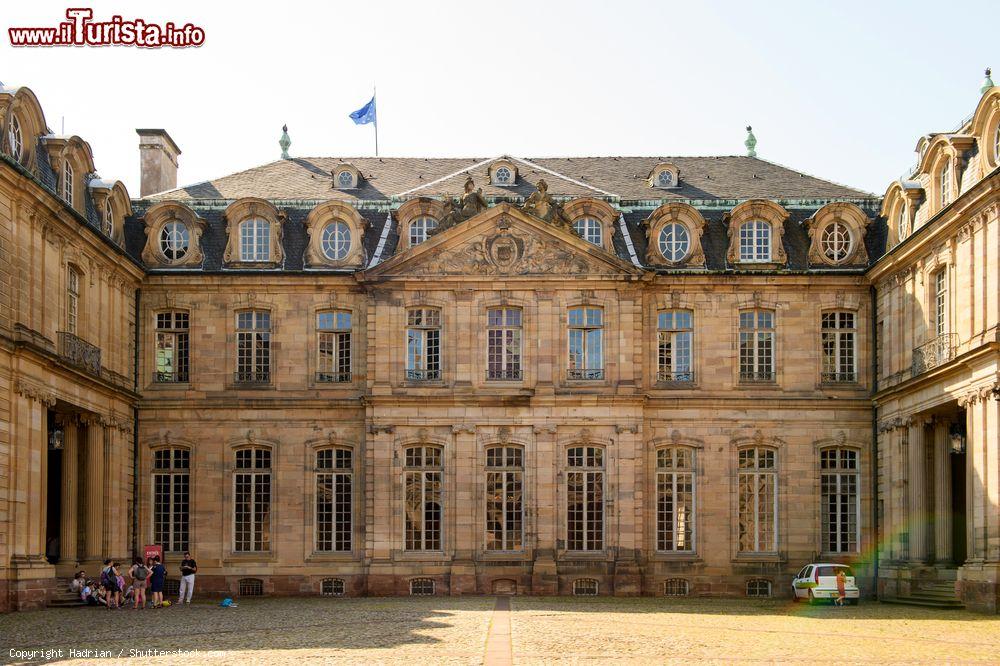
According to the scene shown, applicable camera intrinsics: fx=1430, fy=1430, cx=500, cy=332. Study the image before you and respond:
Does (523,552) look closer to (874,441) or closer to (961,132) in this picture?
(874,441)

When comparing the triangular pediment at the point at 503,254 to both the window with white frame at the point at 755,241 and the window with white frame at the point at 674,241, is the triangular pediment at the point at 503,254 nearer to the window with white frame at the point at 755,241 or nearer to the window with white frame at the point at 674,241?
the window with white frame at the point at 674,241

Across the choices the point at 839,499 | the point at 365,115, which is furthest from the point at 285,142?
the point at 839,499

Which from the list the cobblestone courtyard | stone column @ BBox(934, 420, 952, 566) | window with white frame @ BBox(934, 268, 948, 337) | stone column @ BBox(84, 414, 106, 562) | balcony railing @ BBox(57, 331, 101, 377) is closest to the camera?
the cobblestone courtyard

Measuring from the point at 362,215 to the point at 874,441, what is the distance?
16446 mm

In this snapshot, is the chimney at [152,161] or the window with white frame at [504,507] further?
the chimney at [152,161]

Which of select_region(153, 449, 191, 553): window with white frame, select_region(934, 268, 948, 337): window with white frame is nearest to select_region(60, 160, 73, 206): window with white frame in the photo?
select_region(153, 449, 191, 553): window with white frame

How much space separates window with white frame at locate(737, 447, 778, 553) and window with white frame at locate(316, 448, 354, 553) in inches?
447

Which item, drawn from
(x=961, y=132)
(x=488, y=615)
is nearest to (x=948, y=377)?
(x=961, y=132)

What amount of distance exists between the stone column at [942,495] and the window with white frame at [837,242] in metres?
6.78

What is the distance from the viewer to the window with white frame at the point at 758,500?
136ft

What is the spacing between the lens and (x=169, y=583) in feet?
134

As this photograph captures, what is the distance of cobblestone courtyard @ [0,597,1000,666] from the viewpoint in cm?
2275

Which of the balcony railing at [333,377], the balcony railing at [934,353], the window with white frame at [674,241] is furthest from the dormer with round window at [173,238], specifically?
the balcony railing at [934,353]

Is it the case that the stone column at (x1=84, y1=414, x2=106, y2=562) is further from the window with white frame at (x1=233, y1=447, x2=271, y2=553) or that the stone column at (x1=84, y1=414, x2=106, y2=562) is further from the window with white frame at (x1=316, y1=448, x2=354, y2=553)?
the window with white frame at (x1=316, y1=448, x2=354, y2=553)
